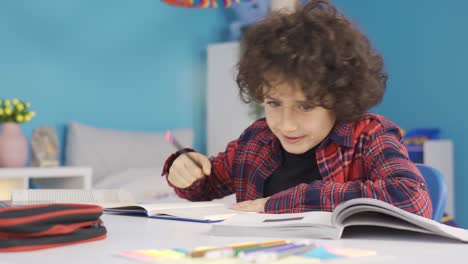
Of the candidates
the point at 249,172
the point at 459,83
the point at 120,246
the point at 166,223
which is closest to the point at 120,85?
the point at 459,83

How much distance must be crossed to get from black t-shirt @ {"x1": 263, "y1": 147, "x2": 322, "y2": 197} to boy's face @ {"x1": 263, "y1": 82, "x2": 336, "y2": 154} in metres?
0.09

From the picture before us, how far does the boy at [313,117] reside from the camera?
1274 millimetres

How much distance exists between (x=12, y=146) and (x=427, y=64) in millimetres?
2356

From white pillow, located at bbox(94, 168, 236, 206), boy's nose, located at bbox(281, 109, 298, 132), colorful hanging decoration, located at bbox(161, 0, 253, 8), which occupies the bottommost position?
white pillow, located at bbox(94, 168, 236, 206)

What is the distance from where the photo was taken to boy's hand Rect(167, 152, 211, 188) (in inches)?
55.0

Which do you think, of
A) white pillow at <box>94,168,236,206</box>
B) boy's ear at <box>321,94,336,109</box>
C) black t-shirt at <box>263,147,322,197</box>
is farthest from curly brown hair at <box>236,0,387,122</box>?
white pillow at <box>94,168,236,206</box>

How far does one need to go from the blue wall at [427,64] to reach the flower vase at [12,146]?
1.98 m

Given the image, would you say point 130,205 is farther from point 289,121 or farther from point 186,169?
point 289,121

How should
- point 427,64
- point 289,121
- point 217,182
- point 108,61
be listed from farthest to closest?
1. point 427,64
2. point 108,61
3. point 217,182
4. point 289,121

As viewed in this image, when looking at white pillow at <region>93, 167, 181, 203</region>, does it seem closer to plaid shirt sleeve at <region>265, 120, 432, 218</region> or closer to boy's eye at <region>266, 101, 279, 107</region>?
boy's eye at <region>266, 101, 279, 107</region>

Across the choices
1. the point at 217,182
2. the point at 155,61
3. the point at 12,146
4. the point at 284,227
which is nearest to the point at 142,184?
the point at 12,146

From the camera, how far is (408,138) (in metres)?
3.79

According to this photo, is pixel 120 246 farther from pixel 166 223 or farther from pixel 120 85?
pixel 120 85

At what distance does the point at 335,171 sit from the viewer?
4.61ft
